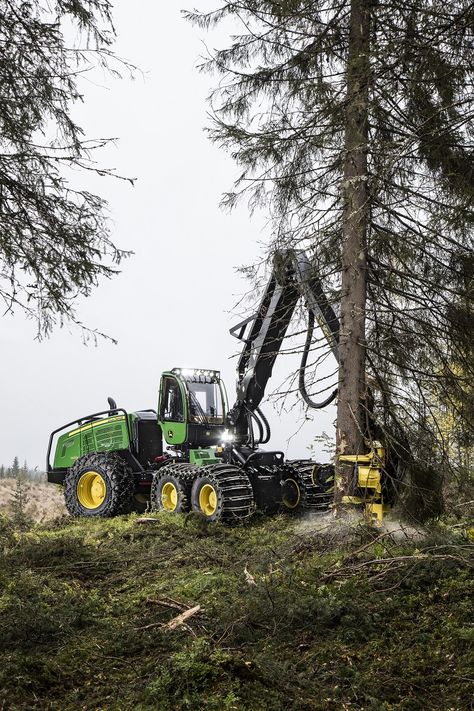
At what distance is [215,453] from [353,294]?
516 cm

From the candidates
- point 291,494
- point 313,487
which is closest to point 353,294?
point 313,487

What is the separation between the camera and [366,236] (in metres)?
8.74

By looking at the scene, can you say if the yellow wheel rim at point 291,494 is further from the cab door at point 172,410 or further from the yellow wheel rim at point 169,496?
the cab door at point 172,410

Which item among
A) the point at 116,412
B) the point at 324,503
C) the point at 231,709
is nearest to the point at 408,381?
the point at 324,503

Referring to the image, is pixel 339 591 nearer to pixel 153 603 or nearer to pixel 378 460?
pixel 153 603

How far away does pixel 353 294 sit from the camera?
27.9 ft

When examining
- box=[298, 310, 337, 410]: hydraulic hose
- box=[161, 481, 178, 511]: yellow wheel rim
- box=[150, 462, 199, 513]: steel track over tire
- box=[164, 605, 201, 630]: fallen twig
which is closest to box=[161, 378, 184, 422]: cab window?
box=[150, 462, 199, 513]: steel track over tire

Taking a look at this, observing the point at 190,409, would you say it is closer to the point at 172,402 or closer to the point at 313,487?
the point at 172,402

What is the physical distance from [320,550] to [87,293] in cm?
419

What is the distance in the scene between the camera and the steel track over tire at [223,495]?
10.6 metres

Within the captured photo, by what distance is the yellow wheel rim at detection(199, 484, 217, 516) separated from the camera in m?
11.3

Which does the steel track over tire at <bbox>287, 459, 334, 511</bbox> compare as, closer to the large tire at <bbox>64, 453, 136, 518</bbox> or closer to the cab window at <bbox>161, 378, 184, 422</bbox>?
the cab window at <bbox>161, 378, 184, 422</bbox>

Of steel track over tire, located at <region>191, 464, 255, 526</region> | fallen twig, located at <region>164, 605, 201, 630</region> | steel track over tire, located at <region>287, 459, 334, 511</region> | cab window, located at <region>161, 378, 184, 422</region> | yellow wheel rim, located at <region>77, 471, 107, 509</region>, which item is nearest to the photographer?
fallen twig, located at <region>164, 605, 201, 630</region>

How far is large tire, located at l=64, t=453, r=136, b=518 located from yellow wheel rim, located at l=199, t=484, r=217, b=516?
2.63 m
